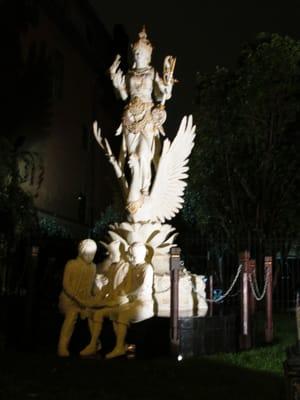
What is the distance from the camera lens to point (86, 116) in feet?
94.8

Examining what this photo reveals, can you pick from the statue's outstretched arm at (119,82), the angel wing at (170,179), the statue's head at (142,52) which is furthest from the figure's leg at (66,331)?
the statue's head at (142,52)

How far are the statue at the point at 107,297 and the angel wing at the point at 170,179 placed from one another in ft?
7.08

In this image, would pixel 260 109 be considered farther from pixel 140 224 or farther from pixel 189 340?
pixel 189 340

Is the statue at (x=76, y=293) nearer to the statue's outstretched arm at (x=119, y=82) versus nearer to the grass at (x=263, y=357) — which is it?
the grass at (x=263, y=357)

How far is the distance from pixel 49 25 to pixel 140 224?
14.6m

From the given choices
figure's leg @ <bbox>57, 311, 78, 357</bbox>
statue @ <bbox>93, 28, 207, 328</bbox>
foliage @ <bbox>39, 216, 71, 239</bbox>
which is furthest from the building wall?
figure's leg @ <bbox>57, 311, 78, 357</bbox>

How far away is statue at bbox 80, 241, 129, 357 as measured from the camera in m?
9.59

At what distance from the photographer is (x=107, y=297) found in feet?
32.2

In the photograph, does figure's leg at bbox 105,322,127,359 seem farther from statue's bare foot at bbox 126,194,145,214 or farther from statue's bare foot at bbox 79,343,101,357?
statue's bare foot at bbox 126,194,145,214

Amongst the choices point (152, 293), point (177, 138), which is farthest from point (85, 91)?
point (152, 293)

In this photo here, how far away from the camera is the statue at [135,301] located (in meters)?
9.49

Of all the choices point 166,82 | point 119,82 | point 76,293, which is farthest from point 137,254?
point 119,82

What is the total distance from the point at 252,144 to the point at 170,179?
11239 mm

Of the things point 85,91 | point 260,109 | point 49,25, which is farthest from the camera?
point 85,91
